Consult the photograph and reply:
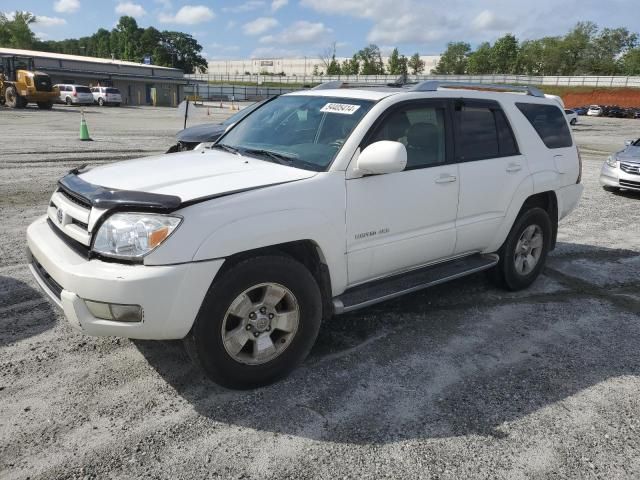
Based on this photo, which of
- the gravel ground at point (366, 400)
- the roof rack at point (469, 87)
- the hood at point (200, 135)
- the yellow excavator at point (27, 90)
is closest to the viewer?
the gravel ground at point (366, 400)

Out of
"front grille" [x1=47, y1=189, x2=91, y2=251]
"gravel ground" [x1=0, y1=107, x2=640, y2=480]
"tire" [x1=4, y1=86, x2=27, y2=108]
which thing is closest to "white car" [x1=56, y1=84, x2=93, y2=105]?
"tire" [x1=4, y1=86, x2=27, y2=108]

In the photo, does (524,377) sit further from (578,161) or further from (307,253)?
(578,161)

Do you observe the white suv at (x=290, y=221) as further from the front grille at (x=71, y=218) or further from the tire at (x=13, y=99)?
the tire at (x=13, y=99)

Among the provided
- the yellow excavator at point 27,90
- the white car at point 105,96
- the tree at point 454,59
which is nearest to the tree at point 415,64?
the tree at point 454,59

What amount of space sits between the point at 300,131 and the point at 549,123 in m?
2.76

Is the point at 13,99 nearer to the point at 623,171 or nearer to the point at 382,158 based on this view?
the point at 623,171

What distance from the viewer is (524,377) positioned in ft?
11.6

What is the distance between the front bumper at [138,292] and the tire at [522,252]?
3.05m

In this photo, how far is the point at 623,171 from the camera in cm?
1071

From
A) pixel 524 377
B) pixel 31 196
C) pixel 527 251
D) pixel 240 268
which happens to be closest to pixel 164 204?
pixel 240 268

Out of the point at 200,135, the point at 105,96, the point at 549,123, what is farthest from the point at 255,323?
the point at 105,96

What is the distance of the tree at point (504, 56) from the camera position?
111 metres

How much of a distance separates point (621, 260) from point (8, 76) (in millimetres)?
43034

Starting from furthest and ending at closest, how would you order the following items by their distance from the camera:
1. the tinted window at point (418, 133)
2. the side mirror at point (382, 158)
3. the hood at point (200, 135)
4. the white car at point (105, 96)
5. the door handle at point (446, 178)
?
1. the white car at point (105, 96)
2. the hood at point (200, 135)
3. the door handle at point (446, 178)
4. the tinted window at point (418, 133)
5. the side mirror at point (382, 158)
